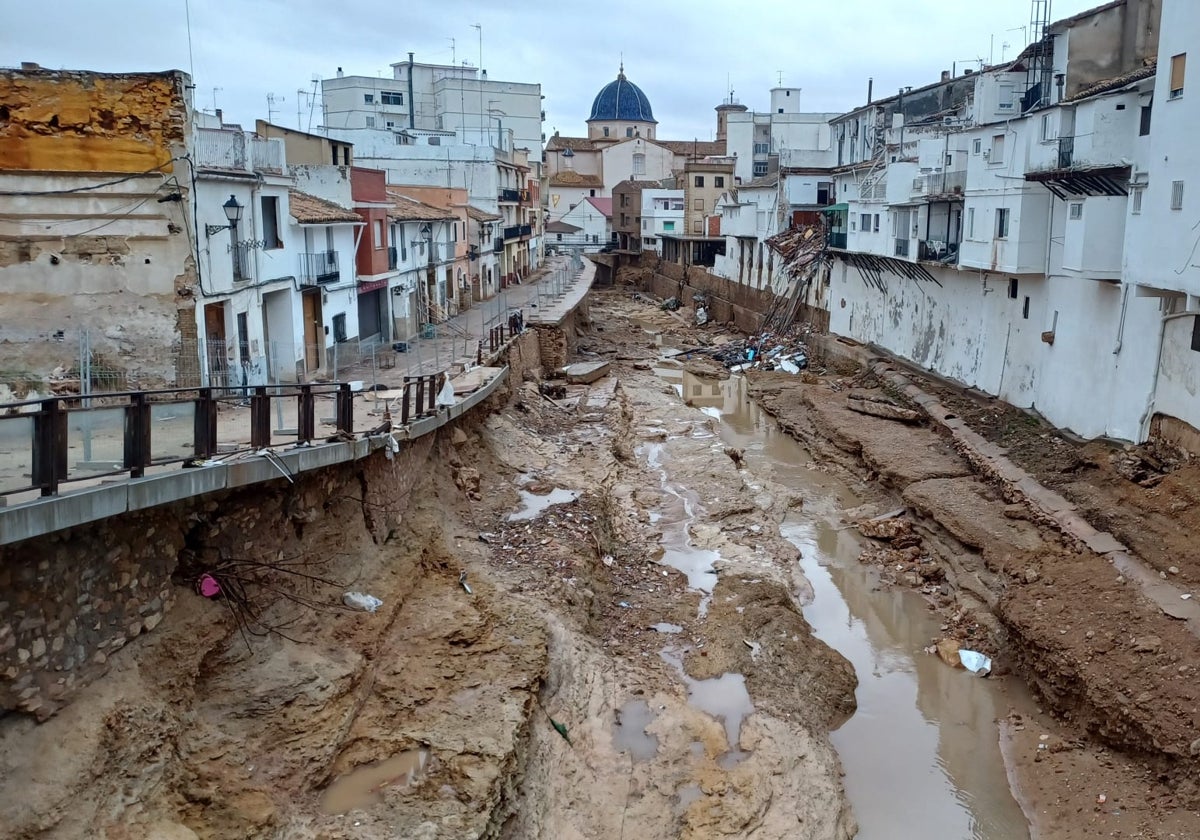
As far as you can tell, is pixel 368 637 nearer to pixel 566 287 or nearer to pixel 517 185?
pixel 566 287

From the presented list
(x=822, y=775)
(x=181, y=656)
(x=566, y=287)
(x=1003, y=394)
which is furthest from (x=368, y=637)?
(x=566, y=287)

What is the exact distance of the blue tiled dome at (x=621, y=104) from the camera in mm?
109938

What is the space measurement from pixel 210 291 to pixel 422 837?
42.4ft

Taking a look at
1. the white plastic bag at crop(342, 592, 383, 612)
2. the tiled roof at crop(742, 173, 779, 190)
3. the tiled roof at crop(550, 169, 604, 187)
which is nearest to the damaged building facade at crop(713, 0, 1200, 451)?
the tiled roof at crop(742, 173, 779, 190)

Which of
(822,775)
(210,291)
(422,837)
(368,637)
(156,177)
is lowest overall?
(822,775)

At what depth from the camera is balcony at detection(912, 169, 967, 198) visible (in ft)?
100

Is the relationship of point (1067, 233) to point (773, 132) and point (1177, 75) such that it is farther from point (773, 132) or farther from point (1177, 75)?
point (773, 132)

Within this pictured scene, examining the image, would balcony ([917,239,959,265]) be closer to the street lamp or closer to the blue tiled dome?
the street lamp

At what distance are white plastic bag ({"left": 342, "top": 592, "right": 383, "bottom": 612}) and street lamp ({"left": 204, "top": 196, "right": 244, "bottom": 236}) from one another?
9.23m

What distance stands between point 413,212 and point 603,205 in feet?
189

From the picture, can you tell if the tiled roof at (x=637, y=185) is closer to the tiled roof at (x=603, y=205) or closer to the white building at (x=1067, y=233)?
the tiled roof at (x=603, y=205)

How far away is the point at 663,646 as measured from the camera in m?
16.2

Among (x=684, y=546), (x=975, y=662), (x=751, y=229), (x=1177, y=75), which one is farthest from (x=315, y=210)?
(x=751, y=229)

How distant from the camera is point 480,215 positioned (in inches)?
1969
